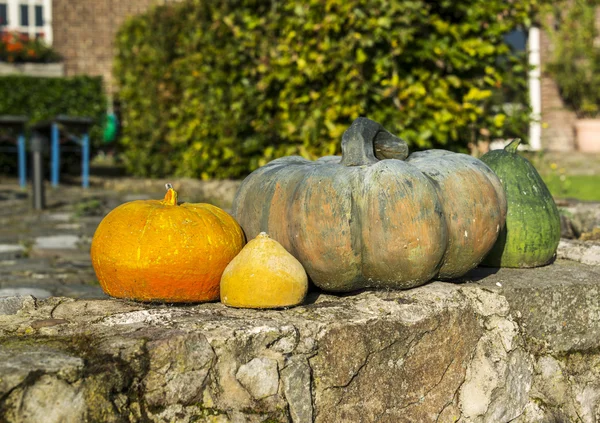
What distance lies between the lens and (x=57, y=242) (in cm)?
470

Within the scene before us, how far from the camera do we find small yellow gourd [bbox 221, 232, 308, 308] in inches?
79.2

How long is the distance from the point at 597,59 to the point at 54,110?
956 centimetres

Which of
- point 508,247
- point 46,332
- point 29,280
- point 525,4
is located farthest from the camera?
point 525,4

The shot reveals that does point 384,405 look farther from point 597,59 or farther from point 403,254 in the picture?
point 597,59

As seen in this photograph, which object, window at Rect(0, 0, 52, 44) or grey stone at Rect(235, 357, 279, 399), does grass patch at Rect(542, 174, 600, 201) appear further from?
window at Rect(0, 0, 52, 44)

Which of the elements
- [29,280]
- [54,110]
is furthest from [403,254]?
[54,110]

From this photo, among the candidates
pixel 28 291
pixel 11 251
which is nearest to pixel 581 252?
pixel 28 291

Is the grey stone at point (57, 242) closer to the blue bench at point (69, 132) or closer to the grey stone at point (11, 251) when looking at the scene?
the grey stone at point (11, 251)

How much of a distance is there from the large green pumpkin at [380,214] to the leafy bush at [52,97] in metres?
8.96

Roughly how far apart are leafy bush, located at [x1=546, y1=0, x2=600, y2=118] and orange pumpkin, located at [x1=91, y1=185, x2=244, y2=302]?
11916mm

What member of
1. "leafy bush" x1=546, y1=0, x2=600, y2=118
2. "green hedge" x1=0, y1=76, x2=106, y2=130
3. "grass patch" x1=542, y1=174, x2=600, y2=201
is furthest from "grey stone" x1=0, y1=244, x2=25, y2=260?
"leafy bush" x1=546, y1=0, x2=600, y2=118

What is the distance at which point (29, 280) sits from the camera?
3.54 metres

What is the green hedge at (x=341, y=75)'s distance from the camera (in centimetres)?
451

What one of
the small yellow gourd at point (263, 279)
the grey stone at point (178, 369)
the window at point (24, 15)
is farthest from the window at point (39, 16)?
the grey stone at point (178, 369)
